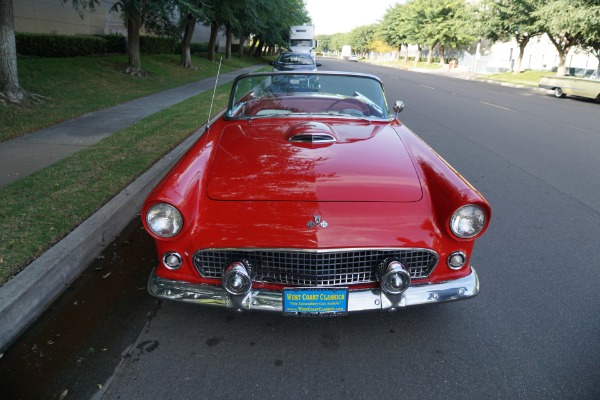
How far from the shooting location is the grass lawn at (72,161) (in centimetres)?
366

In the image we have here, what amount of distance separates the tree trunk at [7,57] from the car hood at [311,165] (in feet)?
25.0

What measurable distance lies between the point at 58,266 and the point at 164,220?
4.04 ft

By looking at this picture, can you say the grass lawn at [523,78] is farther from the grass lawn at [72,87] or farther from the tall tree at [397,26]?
the tall tree at [397,26]

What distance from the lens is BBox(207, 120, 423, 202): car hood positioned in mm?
2695

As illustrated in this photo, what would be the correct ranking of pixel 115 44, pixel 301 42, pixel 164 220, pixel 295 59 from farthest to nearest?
pixel 301 42 < pixel 115 44 < pixel 295 59 < pixel 164 220

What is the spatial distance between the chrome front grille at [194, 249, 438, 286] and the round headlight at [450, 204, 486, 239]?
0.68 feet

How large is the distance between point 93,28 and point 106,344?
24868 millimetres

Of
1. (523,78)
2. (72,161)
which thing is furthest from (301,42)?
(72,161)

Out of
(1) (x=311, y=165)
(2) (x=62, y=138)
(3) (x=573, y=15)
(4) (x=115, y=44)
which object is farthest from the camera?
(3) (x=573, y=15)

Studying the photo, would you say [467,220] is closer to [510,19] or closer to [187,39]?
[187,39]

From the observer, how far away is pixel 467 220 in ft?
8.50

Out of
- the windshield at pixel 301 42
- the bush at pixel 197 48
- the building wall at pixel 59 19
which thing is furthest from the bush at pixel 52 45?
the windshield at pixel 301 42

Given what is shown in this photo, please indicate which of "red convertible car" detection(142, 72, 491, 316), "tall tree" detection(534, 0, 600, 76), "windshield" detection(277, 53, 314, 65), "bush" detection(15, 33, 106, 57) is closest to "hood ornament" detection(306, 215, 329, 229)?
"red convertible car" detection(142, 72, 491, 316)

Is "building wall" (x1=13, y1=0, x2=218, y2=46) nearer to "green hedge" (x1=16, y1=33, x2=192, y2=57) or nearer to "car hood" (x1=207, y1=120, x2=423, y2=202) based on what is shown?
"green hedge" (x1=16, y1=33, x2=192, y2=57)
